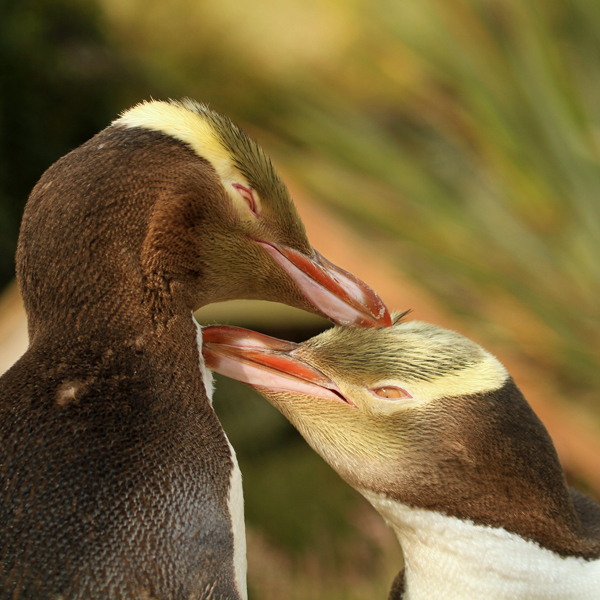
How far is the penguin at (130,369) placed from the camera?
69 cm

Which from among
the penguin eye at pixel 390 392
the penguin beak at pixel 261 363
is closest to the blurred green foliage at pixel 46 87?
the penguin beak at pixel 261 363

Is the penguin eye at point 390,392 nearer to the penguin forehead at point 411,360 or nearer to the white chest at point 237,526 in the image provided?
the penguin forehead at point 411,360

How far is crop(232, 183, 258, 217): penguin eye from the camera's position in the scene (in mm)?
918

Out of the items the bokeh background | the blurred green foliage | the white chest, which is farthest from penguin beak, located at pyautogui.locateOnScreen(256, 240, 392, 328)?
the blurred green foliage

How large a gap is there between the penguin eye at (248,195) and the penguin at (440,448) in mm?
186

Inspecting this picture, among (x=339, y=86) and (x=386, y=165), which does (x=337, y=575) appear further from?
(x=339, y=86)

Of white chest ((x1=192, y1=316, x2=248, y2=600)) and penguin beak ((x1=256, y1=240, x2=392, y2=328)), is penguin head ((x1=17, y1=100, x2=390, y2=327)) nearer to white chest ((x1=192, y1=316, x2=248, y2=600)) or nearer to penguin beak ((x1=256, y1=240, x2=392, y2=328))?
penguin beak ((x1=256, y1=240, x2=392, y2=328))

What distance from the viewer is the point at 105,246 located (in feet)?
2.60

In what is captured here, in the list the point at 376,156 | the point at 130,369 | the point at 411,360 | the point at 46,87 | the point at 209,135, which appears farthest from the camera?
the point at 46,87

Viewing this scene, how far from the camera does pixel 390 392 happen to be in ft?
3.31

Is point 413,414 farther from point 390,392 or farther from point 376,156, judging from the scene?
point 376,156

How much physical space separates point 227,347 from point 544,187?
4.68 feet

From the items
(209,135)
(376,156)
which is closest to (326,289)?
(209,135)

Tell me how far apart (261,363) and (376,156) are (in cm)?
132
